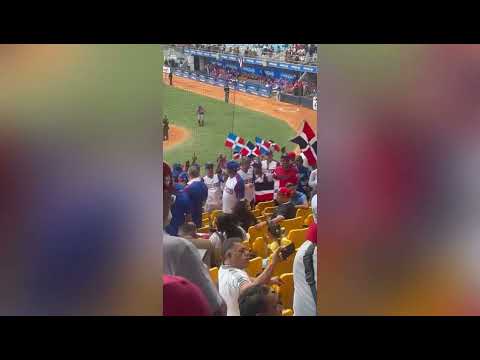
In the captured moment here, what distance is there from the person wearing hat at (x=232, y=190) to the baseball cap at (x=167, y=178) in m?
0.37

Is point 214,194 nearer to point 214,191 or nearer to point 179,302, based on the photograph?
point 214,191

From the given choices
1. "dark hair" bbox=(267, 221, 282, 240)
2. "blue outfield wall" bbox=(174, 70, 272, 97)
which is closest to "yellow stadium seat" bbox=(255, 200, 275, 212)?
"dark hair" bbox=(267, 221, 282, 240)

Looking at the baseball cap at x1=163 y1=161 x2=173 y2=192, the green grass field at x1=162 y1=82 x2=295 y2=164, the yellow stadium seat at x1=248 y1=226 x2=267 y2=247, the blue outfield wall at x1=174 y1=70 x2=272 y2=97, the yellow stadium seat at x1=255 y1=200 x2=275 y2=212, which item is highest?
the blue outfield wall at x1=174 y1=70 x2=272 y2=97

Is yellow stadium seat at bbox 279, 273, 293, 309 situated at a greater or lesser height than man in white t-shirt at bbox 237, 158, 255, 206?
lesser

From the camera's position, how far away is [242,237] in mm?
4762

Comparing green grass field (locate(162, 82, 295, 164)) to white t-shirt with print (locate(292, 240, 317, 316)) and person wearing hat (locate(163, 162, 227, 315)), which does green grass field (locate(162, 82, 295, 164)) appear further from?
white t-shirt with print (locate(292, 240, 317, 316))

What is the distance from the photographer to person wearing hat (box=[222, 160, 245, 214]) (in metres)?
4.71

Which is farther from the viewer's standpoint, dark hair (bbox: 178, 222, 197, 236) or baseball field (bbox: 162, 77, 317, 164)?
dark hair (bbox: 178, 222, 197, 236)

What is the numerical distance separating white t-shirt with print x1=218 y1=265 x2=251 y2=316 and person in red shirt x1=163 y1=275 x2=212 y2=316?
0.46ft

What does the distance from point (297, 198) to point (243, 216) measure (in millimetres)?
393

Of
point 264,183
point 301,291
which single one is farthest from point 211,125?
point 301,291

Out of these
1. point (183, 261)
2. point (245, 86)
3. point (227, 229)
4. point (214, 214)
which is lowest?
point (183, 261)
